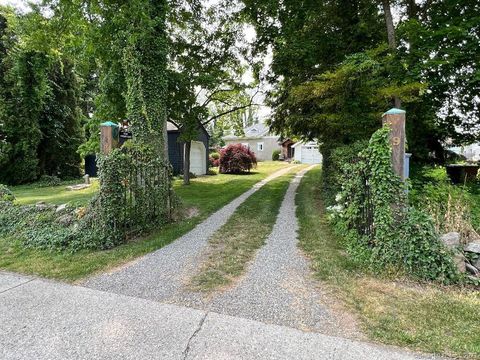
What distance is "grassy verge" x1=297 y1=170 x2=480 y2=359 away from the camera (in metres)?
2.51

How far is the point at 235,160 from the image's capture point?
811 inches

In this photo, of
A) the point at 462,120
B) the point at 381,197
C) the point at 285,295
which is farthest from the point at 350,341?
the point at 462,120

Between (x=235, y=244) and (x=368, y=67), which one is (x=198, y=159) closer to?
(x=368, y=67)

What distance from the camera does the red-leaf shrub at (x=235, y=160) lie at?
67.6ft

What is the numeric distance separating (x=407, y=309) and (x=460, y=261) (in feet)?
4.67

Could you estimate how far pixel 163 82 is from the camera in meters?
7.27

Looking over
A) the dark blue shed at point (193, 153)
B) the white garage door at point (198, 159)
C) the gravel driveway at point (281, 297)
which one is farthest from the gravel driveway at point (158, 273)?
the white garage door at point (198, 159)

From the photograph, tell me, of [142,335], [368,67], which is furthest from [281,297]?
[368,67]

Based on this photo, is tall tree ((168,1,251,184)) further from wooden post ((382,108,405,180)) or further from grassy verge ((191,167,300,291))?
wooden post ((382,108,405,180))

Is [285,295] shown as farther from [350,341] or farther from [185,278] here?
[185,278]

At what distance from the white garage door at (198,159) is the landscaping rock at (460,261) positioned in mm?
17237

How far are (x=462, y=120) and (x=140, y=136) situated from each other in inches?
481

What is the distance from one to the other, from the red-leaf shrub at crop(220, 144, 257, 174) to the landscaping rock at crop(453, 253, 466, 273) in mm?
17123

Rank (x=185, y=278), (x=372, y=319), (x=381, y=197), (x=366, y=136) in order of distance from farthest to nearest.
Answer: (x=366, y=136)
(x=381, y=197)
(x=185, y=278)
(x=372, y=319)
